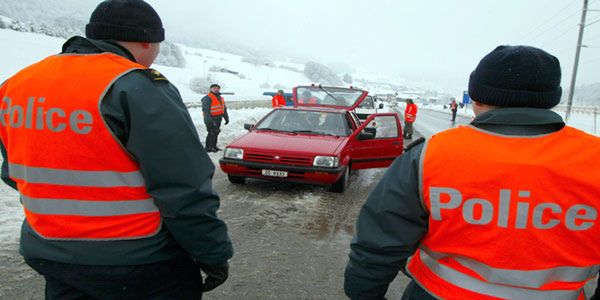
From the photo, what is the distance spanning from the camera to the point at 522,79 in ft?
4.78

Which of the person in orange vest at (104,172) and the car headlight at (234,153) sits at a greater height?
the person in orange vest at (104,172)

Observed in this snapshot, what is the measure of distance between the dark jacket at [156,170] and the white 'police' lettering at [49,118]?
0.08 m

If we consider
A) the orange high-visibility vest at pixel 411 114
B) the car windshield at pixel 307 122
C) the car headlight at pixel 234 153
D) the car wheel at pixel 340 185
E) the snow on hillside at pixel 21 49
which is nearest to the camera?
the car headlight at pixel 234 153

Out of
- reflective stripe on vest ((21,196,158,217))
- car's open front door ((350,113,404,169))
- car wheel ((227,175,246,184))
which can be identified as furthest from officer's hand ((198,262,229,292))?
car's open front door ((350,113,404,169))

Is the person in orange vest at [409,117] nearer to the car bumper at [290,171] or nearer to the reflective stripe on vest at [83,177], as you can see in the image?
the car bumper at [290,171]

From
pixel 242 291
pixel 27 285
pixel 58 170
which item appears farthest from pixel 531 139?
pixel 27 285

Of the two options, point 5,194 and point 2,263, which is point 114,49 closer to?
point 2,263

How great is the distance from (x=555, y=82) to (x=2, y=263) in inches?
169

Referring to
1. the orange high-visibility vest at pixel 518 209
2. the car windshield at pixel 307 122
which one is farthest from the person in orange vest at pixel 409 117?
the orange high-visibility vest at pixel 518 209

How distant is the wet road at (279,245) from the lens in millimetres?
3436

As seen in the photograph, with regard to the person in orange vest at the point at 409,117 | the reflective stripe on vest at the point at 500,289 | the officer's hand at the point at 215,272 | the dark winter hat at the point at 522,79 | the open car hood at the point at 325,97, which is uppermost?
the dark winter hat at the point at 522,79

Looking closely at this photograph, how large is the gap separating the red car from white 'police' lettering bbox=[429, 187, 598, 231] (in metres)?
4.68

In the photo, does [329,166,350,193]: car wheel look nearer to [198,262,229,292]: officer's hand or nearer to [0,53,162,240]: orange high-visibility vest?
[198,262,229,292]: officer's hand

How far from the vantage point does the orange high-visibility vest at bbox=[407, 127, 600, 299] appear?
53.9 inches
